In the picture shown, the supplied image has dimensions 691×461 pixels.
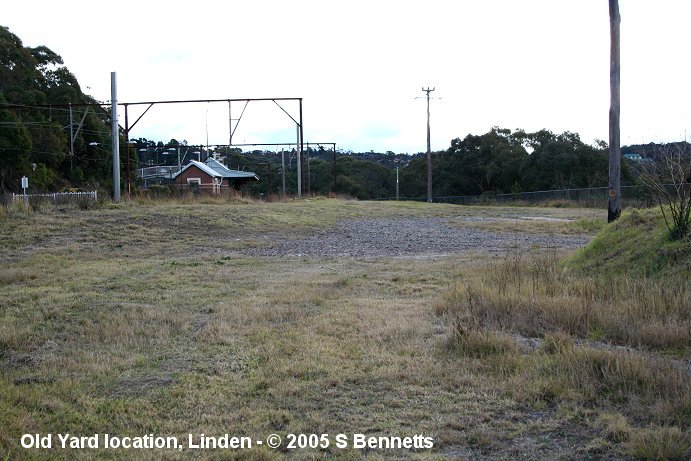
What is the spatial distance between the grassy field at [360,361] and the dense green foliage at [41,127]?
37120mm

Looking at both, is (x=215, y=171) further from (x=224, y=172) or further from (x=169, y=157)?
(x=169, y=157)

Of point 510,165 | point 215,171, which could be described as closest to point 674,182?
point 510,165

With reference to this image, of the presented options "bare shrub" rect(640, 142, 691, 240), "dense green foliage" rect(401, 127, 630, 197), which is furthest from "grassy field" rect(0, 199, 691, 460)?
"dense green foliage" rect(401, 127, 630, 197)

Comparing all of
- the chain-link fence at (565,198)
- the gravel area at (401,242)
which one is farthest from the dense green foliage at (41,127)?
the chain-link fence at (565,198)

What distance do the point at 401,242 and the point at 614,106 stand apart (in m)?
6.16

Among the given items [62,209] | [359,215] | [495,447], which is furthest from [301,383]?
[359,215]

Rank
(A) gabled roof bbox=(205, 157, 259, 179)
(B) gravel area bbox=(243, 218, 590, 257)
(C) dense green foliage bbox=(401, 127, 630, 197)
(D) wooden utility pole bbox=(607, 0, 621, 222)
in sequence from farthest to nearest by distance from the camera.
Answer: (A) gabled roof bbox=(205, 157, 259, 179) → (C) dense green foliage bbox=(401, 127, 630, 197) → (B) gravel area bbox=(243, 218, 590, 257) → (D) wooden utility pole bbox=(607, 0, 621, 222)

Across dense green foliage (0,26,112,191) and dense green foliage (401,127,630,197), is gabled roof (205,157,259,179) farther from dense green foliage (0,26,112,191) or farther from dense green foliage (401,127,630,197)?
dense green foliage (401,127,630,197)

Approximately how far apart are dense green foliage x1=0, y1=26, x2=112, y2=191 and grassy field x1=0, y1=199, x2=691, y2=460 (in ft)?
122

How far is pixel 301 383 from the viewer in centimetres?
506

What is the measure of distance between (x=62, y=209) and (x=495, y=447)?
61.4 ft

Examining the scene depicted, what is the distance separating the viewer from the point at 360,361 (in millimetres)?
5605

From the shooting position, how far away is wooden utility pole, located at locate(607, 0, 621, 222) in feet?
48.4

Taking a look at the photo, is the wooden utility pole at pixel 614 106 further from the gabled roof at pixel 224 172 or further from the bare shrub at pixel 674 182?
the gabled roof at pixel 224 172
